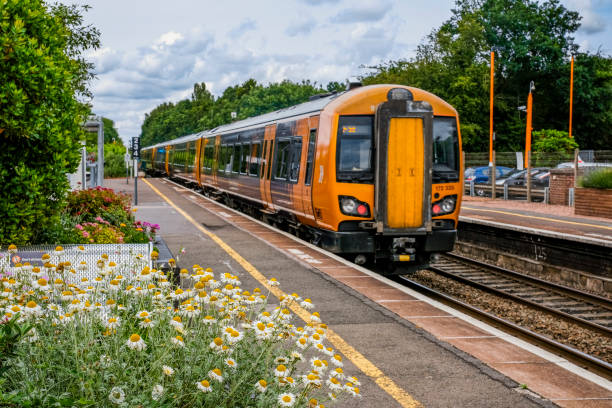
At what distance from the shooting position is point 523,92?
59719 mm

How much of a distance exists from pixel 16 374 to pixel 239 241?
10595 millimetres

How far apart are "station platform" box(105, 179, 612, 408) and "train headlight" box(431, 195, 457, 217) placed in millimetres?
1948

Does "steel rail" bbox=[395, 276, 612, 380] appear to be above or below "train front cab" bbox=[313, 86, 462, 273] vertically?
below

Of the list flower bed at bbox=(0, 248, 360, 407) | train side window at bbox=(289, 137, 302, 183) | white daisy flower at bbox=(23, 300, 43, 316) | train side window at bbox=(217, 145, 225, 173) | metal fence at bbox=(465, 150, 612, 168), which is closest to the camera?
flower bed at bbox=(0, 248, 360, 407)

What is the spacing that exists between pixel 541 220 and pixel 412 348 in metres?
14.6

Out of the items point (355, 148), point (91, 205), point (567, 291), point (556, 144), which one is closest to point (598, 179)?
point (567, 291)

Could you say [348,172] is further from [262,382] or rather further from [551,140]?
[551,140]

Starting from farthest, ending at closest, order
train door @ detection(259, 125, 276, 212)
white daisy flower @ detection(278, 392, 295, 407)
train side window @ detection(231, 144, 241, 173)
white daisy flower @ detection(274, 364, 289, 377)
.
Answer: train side window @ detection(231, 144, 241, 173)
train door @ detection(259, 125, 276, 212)
white daisy flower @ detection(274, 364, 289, 377)
white daisy flower @ detection(278, 392, 295, 407)

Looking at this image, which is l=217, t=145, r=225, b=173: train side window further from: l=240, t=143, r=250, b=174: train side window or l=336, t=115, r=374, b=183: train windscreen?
l=336, t=115, r=374, b=183: train windscreen

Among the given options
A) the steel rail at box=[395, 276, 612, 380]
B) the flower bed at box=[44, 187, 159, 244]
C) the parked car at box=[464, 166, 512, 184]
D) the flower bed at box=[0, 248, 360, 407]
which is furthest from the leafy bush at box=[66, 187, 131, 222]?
the parked car at box=[464, 166, 512, 184]

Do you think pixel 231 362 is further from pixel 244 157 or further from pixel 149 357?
pixel 244 157

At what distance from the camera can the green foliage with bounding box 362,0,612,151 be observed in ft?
180

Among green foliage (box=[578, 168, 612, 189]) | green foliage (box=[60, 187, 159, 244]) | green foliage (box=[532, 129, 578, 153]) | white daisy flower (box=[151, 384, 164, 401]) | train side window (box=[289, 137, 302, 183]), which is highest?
green foliage (box=[532, 129, 578, 153])

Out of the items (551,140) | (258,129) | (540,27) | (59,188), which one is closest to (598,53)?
(540,27)
